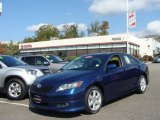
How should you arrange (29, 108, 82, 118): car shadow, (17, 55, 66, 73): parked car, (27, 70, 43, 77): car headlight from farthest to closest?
(17, 55, 66, 73): parked car < (27, 70, 43, 77): car headlight < (29, 108, 82, 118): car shadow

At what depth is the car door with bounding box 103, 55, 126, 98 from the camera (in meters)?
8.45

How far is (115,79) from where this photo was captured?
28.8ft

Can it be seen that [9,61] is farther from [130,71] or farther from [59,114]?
[130,71]

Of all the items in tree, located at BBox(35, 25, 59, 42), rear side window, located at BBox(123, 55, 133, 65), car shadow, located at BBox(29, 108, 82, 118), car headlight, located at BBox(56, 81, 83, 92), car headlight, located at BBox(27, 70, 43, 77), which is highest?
tree, located at BBox(35, 25, 59, 42)

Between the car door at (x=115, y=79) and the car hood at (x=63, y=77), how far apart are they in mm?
545

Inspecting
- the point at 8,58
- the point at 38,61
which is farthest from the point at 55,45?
the point at 8,58

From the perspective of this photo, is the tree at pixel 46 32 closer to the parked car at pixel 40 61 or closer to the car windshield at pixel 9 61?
the parked car at pixel 40 61

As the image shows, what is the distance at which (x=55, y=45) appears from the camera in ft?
209

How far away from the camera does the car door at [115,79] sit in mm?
8445

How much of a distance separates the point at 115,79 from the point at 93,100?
1.16 m

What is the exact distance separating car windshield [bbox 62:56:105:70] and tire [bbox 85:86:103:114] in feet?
2.48

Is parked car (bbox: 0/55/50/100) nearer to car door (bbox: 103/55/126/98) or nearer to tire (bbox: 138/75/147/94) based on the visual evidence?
car door (bbox: 103/55/126/98)

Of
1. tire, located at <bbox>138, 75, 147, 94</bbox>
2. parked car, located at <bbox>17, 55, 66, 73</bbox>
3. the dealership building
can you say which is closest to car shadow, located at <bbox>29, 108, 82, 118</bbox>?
tire, located at <bbox>138, 75, 147, 94</bbox>

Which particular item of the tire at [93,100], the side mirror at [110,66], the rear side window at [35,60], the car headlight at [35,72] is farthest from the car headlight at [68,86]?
the rear side window at [35,60]
